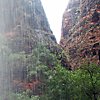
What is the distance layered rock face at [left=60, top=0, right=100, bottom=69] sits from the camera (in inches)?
1646

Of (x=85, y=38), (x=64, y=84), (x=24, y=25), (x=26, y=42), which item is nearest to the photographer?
(x=64, y=84)

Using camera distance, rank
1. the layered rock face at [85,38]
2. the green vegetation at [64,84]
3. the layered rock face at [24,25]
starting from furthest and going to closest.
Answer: the layered rock face at [85,38] < the layered rock face at [24,25] < the green vegetation at [64,84]

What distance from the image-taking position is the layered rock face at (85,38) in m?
41.8

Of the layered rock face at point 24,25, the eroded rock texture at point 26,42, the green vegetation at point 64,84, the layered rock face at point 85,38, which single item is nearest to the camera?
the green vegetation at point 64,84

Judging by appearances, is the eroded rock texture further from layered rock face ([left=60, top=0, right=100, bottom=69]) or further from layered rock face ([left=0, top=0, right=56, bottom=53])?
layered rock face ([left=60, top=0, right=100, bottom=69])

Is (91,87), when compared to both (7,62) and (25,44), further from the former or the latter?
(25,44)

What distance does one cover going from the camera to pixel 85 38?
44625 mm

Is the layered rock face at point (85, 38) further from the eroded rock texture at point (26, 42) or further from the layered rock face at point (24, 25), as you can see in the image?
the layered rock face at point (24, 25)

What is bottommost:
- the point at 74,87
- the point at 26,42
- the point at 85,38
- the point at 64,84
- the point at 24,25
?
the point at 74,87

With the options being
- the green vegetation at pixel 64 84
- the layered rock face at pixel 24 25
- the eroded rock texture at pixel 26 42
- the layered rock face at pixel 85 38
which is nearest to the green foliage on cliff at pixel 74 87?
the green vegetation at pixel 64 84

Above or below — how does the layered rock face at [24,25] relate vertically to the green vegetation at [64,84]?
above

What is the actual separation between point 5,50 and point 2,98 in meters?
6.50

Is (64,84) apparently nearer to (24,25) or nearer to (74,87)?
(74,87)

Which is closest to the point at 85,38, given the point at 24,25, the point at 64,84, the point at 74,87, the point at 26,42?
the point at 24,25
